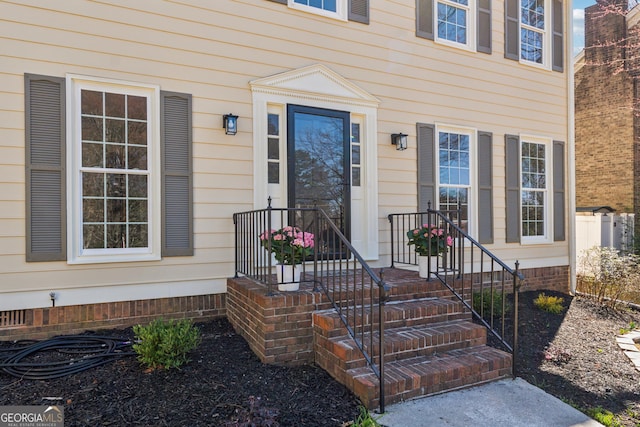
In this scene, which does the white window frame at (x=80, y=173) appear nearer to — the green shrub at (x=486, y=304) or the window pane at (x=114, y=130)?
the window pane at (x=114, y=130)

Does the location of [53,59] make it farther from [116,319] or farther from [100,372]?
[100,372]

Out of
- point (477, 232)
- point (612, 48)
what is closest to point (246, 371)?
point (477, 232)

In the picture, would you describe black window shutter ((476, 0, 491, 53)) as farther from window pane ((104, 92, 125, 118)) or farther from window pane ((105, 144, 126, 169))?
window pane ((105, 144, 126, 169))

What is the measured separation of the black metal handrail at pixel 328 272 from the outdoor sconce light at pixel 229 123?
3.11ft

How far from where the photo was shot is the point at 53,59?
4.08 meters

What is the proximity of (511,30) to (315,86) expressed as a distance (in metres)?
3.97

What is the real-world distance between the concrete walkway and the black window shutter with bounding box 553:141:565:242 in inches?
189

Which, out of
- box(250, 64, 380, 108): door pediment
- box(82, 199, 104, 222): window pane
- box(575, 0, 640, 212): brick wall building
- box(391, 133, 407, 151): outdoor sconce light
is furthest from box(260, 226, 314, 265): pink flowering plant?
box(575, 0, 640, 212): brick wall building

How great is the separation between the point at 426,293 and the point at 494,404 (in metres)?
1.43

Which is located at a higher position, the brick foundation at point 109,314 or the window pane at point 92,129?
the window pane at point 92,129

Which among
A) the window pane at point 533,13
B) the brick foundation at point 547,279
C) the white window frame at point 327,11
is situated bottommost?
the brick foundation at point 547,279

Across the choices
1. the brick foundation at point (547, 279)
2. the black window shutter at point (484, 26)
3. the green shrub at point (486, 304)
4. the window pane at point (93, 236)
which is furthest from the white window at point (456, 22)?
the window pane at point (93, 236)

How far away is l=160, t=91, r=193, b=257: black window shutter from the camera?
14.7ft

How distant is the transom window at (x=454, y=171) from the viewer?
633 cm
